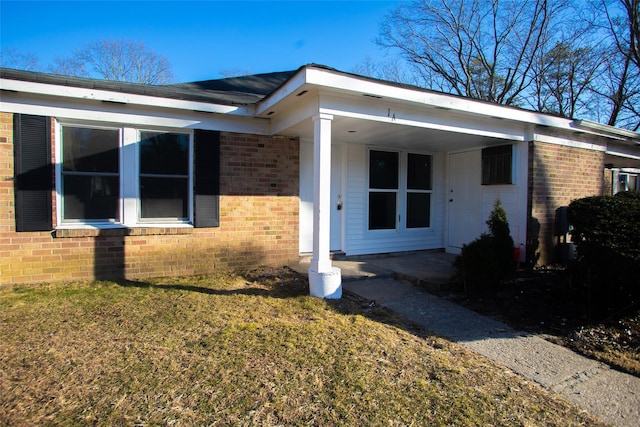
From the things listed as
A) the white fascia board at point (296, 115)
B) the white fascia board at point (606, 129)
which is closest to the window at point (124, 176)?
the white fascia board at point (296, 115)

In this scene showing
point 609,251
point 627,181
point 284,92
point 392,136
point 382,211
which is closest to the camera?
point 609,251

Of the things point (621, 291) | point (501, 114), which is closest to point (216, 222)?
point (501, 114)

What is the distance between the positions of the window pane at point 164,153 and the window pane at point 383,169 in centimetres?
340

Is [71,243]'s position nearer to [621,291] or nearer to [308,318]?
[308,318]

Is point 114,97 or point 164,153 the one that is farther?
point 164,153

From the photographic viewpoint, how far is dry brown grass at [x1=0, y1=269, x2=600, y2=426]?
7.48 feet

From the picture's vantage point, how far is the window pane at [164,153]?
5465 millimetres

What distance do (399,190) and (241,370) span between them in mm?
5511

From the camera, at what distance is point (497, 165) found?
6.95m

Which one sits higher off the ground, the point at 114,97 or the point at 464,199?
the point at 114,97

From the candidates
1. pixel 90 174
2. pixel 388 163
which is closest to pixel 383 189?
pixel 388 163

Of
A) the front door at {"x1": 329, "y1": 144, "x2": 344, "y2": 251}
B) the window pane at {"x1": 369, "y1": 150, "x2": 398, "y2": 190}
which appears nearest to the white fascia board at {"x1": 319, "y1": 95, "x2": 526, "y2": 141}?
the window pane at {"x1": 369, "y1": 150, "x2": 398, "y2": 190}

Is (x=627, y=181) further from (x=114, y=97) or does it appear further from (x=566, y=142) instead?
(x=114, y=97)

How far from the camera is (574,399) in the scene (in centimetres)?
264
